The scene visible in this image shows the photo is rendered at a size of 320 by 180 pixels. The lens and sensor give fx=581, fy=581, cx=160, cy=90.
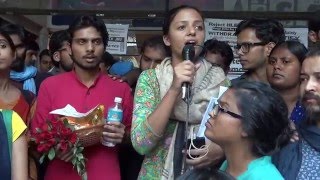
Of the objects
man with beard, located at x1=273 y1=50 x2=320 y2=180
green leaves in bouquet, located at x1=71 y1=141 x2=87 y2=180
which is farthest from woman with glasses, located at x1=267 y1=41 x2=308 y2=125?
green leaves in bouquet, located at x1=71 y1=141 x2=87 y2=180

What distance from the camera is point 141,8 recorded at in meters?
6.10

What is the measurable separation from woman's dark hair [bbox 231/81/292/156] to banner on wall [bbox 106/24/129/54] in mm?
3952

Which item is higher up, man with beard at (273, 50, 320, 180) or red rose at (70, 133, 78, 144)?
man with beard at (273, 50, 320, 180)

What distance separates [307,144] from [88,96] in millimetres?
1337

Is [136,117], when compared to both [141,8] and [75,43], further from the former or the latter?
[141,8]

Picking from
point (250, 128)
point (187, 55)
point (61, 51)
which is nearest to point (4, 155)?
point (187, 55)

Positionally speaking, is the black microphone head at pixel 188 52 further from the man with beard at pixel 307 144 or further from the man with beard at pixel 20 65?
the man with beard at pixel 20 65

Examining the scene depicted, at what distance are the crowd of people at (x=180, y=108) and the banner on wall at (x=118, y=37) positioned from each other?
81.4 inches

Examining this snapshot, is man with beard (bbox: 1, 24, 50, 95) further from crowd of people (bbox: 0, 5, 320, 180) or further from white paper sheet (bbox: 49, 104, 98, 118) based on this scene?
white paper sheet (bbox: 49, 104, 98, 118)

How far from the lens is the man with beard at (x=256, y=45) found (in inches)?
146

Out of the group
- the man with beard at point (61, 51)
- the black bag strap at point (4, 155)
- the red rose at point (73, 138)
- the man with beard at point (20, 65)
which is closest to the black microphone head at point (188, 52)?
the red rose at point (73, 138)

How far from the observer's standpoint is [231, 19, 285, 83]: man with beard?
12.2ft

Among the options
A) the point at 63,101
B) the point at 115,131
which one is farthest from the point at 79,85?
the point at 115,131

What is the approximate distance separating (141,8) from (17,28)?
2.30m
